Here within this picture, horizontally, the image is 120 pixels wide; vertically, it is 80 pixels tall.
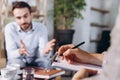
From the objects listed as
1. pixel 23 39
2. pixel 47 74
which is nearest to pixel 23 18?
pixel 23 39

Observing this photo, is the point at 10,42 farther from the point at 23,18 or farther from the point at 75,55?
the point at 75,55

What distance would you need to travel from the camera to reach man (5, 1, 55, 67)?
244cm

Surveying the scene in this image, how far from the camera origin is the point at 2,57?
2518 millimetres

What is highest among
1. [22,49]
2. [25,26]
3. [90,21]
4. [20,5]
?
[20,5]

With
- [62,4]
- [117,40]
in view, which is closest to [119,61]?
[117,40]

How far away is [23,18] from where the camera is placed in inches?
96.6

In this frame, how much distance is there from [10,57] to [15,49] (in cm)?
11

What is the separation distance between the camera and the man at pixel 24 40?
2.44 meters

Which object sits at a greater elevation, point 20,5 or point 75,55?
point 20,5

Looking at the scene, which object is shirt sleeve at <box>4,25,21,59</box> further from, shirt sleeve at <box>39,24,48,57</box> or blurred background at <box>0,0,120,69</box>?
shirt sleeve at <box>39,24,48,57</box>

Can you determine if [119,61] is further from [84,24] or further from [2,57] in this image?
[84,24]

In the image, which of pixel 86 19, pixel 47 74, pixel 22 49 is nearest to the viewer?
pixel 47 74

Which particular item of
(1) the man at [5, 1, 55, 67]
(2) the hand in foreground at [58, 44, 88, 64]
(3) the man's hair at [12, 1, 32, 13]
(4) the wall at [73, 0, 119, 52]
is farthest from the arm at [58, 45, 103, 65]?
(4) the wall at [73, 0, 119, 52]

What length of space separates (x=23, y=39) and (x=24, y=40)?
0.05 ft
